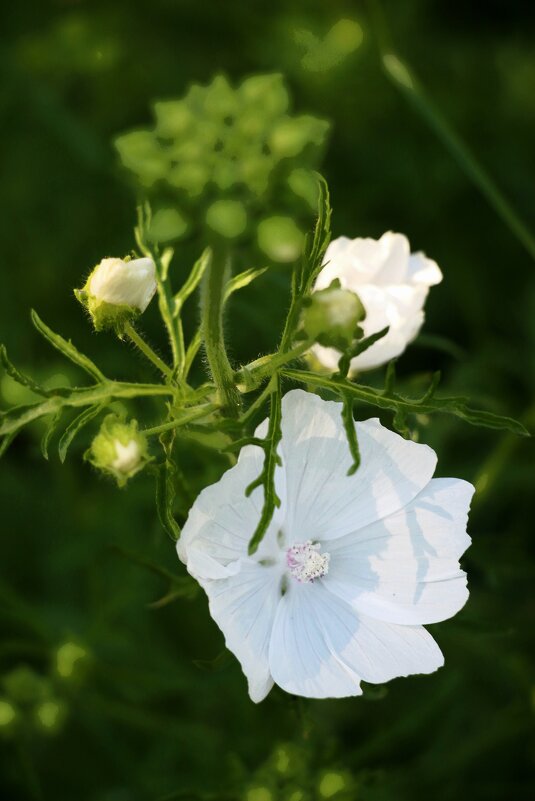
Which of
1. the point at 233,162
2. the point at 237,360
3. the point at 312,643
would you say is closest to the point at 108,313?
the point at 233,162

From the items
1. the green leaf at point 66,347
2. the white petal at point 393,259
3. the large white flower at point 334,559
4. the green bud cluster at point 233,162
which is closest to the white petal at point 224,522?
the large white flower at point 334,559

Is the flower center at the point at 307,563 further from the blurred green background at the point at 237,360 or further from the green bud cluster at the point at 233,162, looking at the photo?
the green bud cluster at the point at 233,162

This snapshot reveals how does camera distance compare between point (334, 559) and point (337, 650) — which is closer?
point (337, 650)

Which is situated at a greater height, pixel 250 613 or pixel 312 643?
pixel 250 613

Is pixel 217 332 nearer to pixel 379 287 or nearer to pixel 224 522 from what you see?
pixel 224 522

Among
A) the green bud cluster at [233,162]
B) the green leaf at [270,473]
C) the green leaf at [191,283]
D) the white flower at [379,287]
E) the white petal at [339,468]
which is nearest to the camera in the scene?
the green bud cluster at [233,162]

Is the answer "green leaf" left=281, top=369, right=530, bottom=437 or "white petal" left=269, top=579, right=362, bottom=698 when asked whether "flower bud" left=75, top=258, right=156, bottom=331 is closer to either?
"green leaf" left=281, top=369, right=530, bottom=437
